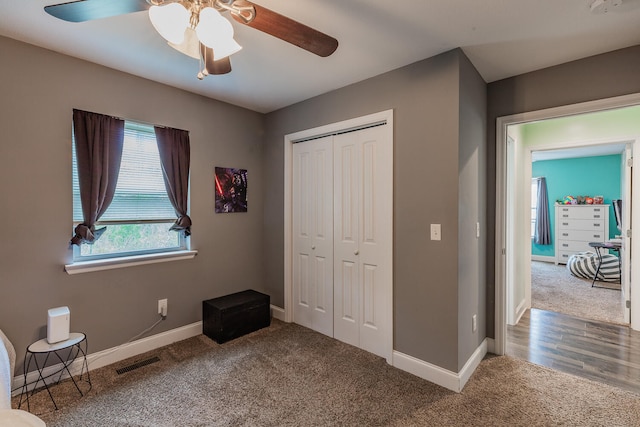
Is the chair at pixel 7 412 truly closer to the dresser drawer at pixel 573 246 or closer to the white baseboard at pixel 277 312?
the white baseboard at pixel 277 312

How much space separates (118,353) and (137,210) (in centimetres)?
122

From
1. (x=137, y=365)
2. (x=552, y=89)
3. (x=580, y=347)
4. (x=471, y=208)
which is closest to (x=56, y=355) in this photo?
(x=137, y=365)

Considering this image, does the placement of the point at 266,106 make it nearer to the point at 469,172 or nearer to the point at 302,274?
the point at 302,274

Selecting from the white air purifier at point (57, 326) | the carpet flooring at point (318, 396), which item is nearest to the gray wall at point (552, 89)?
the carpet flooring at point (318, 396)

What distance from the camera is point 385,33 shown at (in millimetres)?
1971

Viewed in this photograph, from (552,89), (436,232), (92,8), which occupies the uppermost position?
(552,89)

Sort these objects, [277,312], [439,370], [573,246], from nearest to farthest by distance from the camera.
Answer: [439,370]
[277,312]
[573,246]

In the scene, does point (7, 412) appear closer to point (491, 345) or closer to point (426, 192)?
point (426, 192)

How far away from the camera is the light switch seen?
88.2 inches

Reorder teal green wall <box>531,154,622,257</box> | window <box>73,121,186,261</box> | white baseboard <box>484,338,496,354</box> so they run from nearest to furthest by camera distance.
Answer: window <box>73,121,186,261</box> < white baseboard <box>484,338,496,354</box> < teal green wall <box>531,154,622,257</box>

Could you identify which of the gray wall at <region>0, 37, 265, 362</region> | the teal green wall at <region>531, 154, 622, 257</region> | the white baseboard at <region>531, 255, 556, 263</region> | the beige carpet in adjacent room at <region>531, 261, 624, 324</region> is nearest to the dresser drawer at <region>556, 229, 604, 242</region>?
the teal green wall at <region>531, 154, 622, 257</region>

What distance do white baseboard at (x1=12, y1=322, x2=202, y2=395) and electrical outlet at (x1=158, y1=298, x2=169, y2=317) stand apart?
186 millimetres

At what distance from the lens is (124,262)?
2.57 metres

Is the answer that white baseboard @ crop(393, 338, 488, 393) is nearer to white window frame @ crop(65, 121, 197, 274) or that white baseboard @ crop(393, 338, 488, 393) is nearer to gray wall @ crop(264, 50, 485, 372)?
gray wall @ crop(264, 50, 485, 372)
